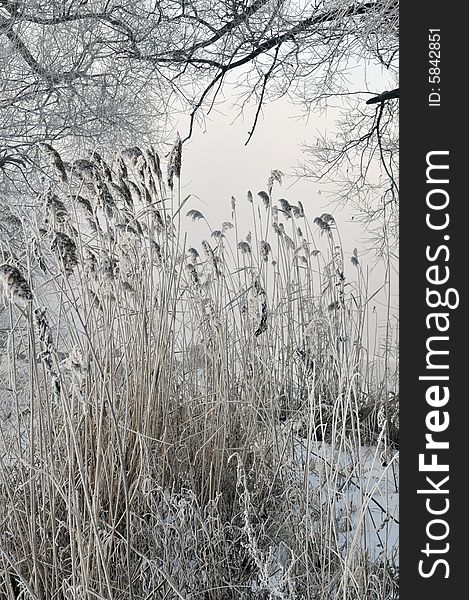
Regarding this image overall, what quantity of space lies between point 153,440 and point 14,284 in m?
0.76

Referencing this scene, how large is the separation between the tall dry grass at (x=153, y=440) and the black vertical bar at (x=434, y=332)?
79mm

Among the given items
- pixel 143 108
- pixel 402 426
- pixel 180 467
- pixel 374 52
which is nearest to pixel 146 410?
pixel 180 467

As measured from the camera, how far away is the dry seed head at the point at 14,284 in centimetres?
97

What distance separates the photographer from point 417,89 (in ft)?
5.85

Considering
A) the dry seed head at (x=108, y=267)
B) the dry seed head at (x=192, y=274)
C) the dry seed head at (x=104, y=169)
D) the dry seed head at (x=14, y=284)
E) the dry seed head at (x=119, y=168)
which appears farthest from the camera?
the dry seed head at (x=192, y=274)

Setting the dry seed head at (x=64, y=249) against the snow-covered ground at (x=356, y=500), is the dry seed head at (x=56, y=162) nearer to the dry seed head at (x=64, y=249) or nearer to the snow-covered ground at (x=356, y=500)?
the dry seed head at (x=64, y=249)

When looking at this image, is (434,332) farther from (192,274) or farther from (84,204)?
(84,204)

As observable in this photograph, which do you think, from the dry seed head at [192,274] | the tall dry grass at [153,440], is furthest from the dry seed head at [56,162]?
the dry seed head at [192,274]

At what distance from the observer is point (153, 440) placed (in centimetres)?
165

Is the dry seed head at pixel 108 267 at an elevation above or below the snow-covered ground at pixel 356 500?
above

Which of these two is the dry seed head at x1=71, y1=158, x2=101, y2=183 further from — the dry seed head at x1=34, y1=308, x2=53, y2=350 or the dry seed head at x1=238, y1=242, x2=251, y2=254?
the dry seed head at x1=238, y1=242, x2=251, y2=254

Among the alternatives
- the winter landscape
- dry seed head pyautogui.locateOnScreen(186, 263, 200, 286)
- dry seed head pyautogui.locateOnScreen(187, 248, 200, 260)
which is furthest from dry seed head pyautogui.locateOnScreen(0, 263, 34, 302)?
dry seed head pyautogui.locateOnScreen(187, 248, 200, 260)

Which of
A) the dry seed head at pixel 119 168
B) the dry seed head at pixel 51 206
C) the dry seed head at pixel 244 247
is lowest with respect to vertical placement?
the dry seed head at pixel 51 206

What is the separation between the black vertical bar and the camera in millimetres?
1454
